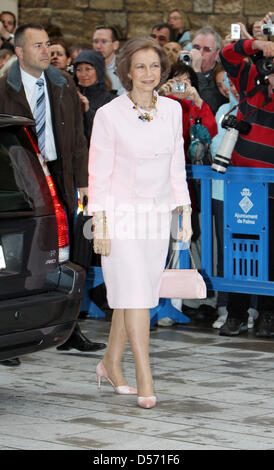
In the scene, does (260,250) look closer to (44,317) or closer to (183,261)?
(183,261)

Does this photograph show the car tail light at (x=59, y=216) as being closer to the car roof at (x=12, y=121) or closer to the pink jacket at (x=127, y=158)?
the car roof at (x=12, y=121)

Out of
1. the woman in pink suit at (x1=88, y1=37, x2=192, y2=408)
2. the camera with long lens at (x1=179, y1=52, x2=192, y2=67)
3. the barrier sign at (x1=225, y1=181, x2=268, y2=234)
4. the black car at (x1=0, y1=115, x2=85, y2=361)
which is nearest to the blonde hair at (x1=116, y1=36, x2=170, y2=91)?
the woman in pink suit at (x1=88, y1=37, x2=192, y2=408)

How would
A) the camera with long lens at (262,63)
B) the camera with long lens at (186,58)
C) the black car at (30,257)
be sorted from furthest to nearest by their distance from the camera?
the camera with long lens at (186,58), the camera with long lens at (262,63), the black car at (30,257)

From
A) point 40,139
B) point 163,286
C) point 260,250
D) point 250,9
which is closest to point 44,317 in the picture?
point 163,286

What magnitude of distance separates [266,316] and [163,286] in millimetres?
2572

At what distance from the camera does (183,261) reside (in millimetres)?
10008

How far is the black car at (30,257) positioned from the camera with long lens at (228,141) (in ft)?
8.57

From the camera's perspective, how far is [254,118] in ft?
31.0

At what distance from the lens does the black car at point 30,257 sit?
6457 millimetres

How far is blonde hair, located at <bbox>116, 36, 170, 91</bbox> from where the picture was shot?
23.2 feet

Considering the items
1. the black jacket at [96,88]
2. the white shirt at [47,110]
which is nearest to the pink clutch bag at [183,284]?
the white shirt at [47,110]

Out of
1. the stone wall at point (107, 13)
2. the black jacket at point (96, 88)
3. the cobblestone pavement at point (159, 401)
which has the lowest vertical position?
the cobblestone pavement at point (159, 401)

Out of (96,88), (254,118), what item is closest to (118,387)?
(254,118)

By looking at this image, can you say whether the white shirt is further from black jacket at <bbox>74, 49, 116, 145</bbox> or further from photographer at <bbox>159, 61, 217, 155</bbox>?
black jacket at <bbox>74, 49, 116, 145</bbox>
